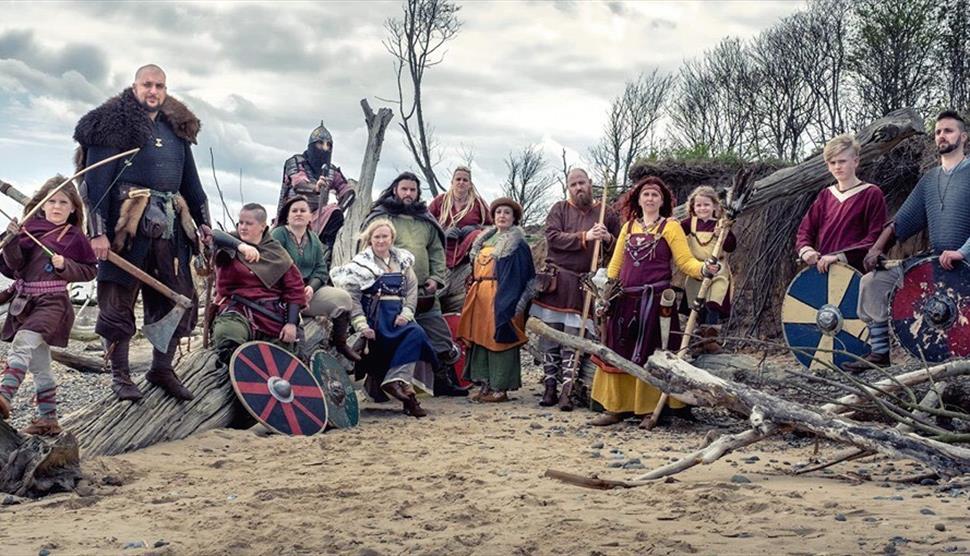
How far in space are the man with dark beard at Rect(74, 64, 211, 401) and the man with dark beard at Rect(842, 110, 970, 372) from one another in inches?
148

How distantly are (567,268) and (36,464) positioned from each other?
159 inches

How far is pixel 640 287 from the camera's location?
7047 millimetres

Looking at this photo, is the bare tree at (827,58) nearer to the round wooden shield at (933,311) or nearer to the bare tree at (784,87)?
the bare tree at (784,87)

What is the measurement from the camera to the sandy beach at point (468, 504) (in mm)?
3902

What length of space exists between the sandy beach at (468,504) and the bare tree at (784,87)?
1440 centimetres

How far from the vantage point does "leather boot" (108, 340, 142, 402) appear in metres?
6.05

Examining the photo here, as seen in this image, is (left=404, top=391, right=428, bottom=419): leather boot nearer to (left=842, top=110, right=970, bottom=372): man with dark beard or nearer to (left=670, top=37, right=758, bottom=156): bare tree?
(left=842, top=110, right=970, bottom=372): man with dark beard

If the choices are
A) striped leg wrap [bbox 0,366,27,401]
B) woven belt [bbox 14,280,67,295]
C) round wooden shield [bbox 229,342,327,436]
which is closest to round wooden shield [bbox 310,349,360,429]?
round wooden shield [bbox 229,342,327,436]

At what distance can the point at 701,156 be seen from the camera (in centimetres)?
1225

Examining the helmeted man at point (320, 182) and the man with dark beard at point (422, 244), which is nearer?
the man with dark beard at point (422, 244)

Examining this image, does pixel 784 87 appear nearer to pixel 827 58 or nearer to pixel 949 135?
pixel 827 58

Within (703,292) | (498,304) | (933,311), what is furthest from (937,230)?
(498,304)

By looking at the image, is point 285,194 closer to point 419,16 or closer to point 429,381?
point 429,381

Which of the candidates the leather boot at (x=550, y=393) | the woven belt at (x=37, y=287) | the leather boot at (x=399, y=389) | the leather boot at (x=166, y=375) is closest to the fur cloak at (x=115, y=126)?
the woven belt at (x=37, y=287)
